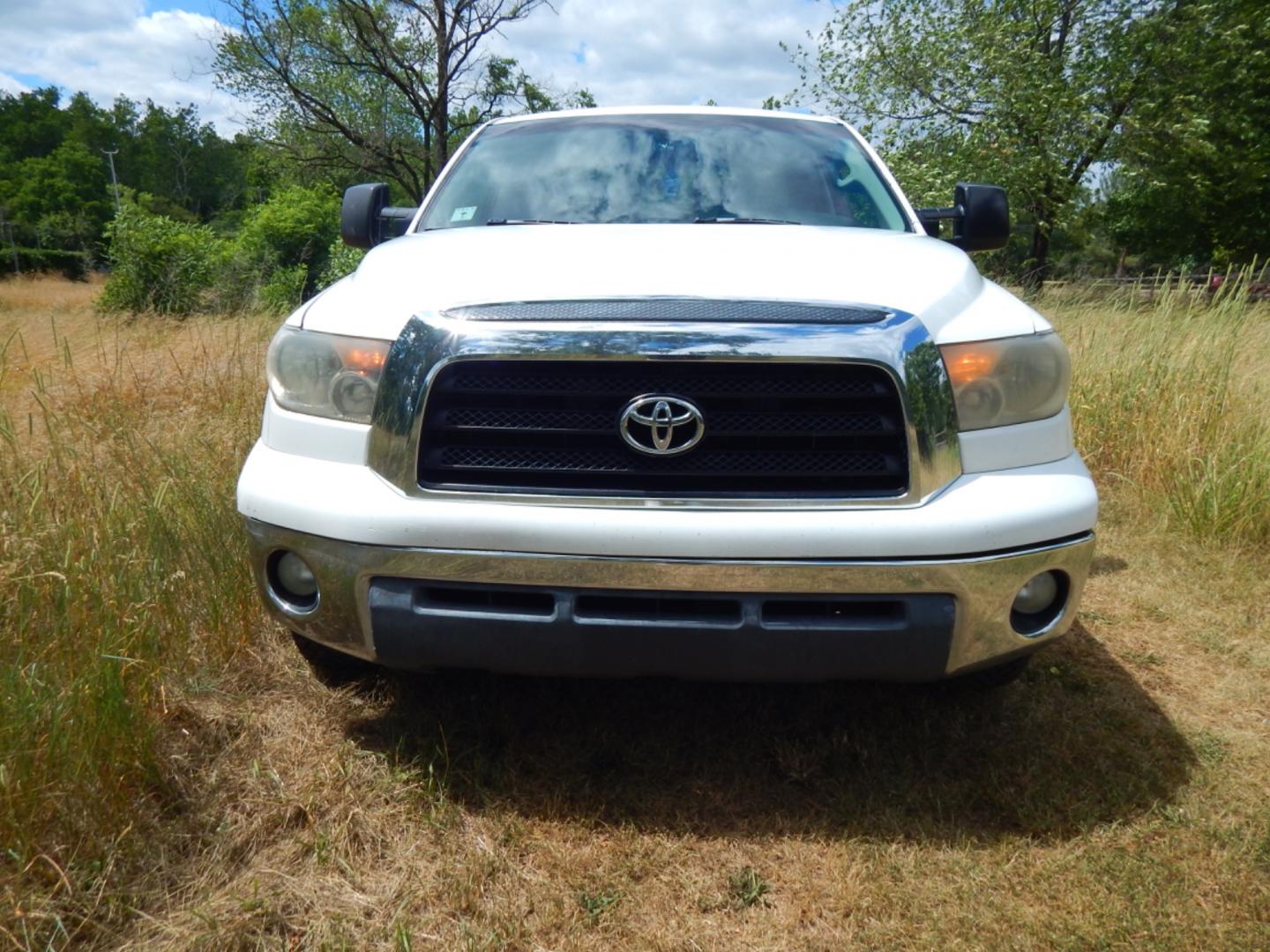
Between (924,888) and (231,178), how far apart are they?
103 meters

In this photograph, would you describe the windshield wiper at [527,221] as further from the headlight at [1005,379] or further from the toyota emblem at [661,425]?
the headlight at [1005,379]

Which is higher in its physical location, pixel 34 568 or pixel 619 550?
pixel 619 550

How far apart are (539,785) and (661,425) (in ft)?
3.44

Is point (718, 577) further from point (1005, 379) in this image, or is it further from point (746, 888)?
point (1005, 379)

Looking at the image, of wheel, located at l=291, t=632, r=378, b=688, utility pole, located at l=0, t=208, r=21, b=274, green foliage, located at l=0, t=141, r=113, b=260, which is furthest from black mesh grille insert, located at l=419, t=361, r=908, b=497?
green foliage, located at l=0, t=141, r=113, b=260

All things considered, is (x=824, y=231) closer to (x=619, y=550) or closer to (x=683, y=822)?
(x=619, y=550)

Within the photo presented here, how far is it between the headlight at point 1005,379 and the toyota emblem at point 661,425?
59cm

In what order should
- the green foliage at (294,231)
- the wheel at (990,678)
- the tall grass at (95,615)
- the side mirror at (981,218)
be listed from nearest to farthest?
the tall grass at (95,615) < the wheel at (990,678) < the side mirror at (981,218) < the green foliage at (294,231)

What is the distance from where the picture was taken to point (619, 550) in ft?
6.49

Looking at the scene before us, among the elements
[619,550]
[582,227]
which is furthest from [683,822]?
[582,227]

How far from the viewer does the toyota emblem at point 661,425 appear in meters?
2.02

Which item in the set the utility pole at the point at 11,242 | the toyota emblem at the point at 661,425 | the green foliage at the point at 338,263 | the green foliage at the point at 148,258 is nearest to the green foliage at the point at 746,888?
the toyota emblem at the point at 661,425

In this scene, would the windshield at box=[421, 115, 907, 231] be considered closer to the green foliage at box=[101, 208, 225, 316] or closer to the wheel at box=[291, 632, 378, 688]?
the wheel at box=[291, 632, 378, 688]

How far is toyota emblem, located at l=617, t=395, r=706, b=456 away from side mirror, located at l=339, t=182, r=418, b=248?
81.8 inches
